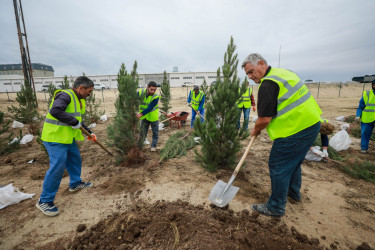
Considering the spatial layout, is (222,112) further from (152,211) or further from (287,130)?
(152,211)

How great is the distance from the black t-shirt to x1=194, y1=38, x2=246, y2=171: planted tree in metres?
1.24

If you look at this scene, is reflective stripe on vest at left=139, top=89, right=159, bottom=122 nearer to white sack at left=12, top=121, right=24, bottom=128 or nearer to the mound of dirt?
the mound of dirt

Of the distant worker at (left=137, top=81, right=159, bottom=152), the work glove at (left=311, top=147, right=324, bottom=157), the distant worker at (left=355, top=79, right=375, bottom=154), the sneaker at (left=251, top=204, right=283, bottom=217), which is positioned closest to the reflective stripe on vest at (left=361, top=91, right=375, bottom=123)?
the distant worker at (left=355, top=79, right=375, bottom=154)

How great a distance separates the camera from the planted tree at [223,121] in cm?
359

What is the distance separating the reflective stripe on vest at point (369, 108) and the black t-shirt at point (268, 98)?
4743 millimetres

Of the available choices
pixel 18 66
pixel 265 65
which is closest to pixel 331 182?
pixel 265 65

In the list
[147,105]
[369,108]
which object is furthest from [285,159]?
[369,108]

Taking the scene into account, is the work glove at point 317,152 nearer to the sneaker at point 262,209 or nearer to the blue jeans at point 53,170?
the sneaker at point 262,209

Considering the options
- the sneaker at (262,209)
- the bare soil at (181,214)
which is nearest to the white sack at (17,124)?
the bare soil at (181,214)

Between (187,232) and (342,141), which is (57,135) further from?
(342,141)

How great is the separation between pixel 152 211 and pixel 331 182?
3867mm

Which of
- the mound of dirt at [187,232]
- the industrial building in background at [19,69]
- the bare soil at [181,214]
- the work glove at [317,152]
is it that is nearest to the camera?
the mound of dirt at [187,232]

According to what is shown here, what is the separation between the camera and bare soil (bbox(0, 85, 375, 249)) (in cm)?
215

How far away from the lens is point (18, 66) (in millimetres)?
60000
